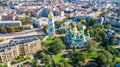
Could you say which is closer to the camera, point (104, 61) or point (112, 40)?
point (104, 61)

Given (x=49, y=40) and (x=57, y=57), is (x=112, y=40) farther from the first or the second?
(x=49, y=40)

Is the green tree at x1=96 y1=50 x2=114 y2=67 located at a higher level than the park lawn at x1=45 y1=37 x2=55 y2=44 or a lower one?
higher

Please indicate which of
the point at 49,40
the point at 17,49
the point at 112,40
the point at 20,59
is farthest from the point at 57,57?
the point at 112,40

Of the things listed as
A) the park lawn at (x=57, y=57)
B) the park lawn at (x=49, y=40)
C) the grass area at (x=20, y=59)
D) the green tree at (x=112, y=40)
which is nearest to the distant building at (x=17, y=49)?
the grass area at (x=20, y=59)

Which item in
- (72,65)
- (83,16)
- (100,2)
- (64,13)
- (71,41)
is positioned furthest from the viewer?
(100,2)

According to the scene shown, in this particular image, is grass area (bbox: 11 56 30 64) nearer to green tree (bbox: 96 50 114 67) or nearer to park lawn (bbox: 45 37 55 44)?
park lawn (bbox: 45 37 55 44)

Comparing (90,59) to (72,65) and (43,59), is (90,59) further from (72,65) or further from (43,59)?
(43,59)

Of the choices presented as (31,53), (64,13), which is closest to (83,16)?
(64,13)

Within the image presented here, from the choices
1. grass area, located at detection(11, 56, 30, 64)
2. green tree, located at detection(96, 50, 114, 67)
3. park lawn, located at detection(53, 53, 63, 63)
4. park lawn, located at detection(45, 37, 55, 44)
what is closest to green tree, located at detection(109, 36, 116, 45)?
green tree, located at detection(96, 50, 114, 67)
